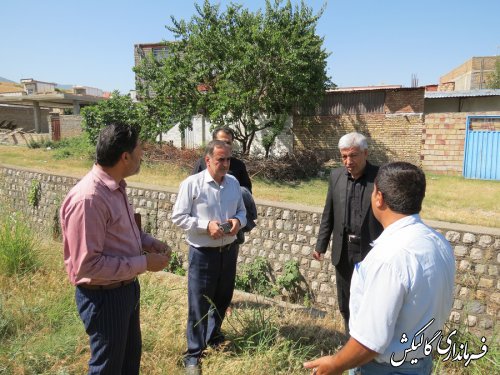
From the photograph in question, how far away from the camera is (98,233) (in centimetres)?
209

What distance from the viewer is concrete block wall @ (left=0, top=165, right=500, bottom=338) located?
4324mm

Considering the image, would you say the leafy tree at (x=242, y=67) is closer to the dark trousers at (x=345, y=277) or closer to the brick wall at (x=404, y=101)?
the brick wall at (x=404, y=101)

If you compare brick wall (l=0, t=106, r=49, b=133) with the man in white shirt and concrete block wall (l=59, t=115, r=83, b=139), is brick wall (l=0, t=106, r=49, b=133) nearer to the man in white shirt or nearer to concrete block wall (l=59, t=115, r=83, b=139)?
concrete block wall (l=59, t=115, r=83, b=139)

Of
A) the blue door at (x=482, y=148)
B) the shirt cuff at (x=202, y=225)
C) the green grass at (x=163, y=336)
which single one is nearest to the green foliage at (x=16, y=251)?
the green grass at (x=163, y=336)

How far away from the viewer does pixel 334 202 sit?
3389 millimetres

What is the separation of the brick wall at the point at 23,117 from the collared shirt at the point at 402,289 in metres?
30.2

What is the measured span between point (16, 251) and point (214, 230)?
308 cm

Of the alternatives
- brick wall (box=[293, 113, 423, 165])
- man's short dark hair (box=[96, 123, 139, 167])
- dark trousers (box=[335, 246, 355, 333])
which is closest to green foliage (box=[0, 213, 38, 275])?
man's short dark hair (box=[96, 123, 139, 167])

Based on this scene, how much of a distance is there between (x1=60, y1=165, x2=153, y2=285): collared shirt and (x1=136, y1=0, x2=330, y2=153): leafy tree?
425 inches

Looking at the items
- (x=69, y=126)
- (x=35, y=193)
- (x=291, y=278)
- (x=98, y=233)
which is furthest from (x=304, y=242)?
(x=69, y=126)

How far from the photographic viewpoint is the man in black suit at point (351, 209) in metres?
3.12

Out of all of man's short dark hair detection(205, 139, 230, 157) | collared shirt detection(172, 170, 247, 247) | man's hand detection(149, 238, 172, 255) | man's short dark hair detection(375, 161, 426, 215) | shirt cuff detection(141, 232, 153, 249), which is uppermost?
man's short dark hair detection(205, 139, 230, 157)

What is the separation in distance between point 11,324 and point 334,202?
302 centimetres

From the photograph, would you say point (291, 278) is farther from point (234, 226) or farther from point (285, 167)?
point (285, 167)
